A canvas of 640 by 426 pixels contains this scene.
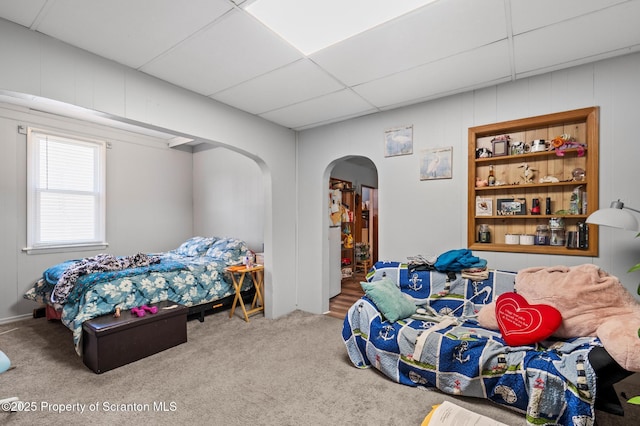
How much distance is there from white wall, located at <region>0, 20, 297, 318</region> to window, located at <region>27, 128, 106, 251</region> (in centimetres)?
18

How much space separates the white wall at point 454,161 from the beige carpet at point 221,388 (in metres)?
1.20

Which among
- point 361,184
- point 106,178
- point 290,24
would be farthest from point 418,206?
point 106,178

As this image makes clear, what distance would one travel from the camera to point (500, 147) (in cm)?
285

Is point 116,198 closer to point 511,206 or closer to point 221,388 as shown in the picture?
point 221,388

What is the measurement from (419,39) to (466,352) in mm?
2126

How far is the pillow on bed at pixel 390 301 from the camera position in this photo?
250 cm

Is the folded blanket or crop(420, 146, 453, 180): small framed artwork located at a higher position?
crop(420, 146, 453, 180): small framed artwork

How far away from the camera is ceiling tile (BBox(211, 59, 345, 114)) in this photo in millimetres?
2582

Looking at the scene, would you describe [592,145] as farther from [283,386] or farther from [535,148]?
[283,386]

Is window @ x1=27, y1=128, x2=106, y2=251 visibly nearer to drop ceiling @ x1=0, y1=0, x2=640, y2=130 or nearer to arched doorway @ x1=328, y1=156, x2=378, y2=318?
drop ceiling @ x1=0, y1=0, x2=640, y2=130

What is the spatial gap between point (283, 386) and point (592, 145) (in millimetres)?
3047

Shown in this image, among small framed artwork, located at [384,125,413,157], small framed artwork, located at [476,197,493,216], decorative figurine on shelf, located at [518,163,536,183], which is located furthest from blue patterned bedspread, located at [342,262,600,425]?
small framed artwork, located at [384,125,413,157]

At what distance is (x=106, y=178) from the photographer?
4.69 m

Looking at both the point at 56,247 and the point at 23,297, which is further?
the point at 56,247
